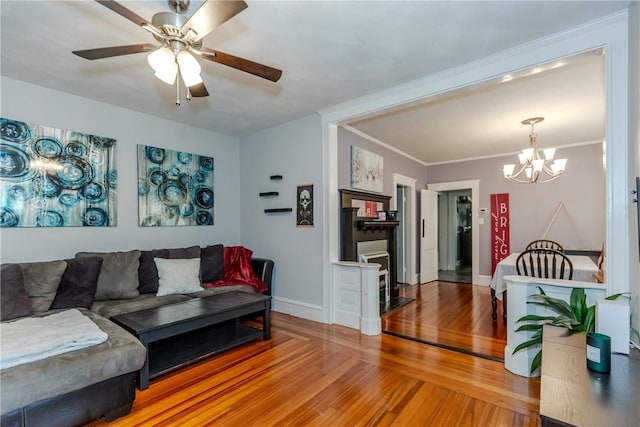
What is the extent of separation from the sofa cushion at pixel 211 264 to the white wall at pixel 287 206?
25.8 inches

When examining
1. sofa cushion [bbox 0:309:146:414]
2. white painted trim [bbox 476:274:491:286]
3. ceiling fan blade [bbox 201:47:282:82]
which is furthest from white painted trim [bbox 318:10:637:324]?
white painted trim [bbox 476:274:491:286]

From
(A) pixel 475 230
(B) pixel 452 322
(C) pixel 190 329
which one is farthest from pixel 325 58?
(A) pixel 475 230

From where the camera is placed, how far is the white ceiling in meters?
1.92

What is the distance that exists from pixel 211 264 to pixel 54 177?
5.93 ft

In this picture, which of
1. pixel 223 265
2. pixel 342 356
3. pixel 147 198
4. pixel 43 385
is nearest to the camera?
pixel 43 385

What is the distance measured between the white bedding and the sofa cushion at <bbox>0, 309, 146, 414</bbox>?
4cm

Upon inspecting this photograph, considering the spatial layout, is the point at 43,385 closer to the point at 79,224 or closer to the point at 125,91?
the point at 79,224

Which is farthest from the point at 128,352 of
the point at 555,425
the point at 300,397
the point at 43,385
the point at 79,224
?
the point at 555,425

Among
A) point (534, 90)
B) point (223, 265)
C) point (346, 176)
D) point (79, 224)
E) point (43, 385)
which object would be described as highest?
point (534, 90)

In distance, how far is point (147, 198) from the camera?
3.69 m

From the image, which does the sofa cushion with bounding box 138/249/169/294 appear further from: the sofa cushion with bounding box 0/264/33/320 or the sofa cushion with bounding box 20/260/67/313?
the sofa cushion with bounding box 0/264/33/320

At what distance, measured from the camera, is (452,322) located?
11.9ft

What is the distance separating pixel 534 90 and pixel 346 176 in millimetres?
2233

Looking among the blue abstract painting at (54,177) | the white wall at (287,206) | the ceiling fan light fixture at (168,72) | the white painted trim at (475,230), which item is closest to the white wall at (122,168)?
the blue abstract painting at (54,177)
